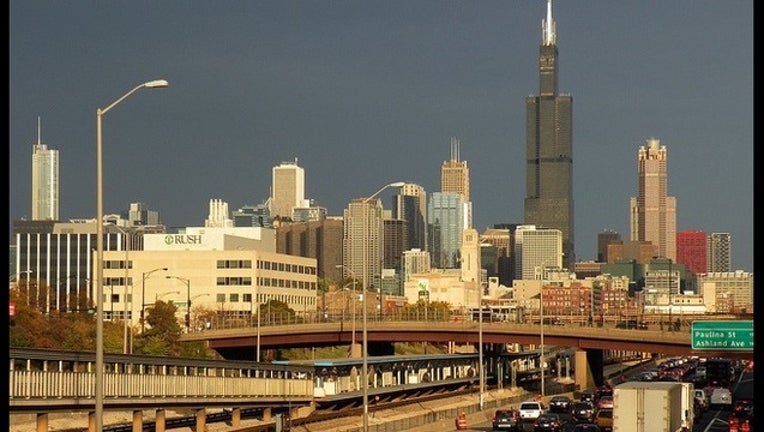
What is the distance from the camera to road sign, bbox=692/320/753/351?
7181 cm

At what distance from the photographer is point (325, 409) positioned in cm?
8900

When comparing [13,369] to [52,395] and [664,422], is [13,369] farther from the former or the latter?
[664,422]

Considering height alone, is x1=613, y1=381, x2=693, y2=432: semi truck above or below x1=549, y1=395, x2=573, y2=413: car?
above

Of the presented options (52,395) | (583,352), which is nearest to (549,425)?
Answer: (52,395)

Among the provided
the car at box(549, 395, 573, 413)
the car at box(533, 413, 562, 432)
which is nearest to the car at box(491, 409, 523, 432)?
the car at box(533, 413, 562, 432)

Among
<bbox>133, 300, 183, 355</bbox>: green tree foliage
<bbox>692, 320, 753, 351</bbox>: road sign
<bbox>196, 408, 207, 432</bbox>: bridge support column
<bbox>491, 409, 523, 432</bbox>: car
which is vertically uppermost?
<bbox>692, 320, 753, 351</bbox>: road sign

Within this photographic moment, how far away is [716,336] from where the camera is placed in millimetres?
72562

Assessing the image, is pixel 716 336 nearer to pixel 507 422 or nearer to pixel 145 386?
pixel 507 422

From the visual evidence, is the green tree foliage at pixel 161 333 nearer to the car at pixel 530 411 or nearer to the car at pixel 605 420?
the car at pixel 530 411

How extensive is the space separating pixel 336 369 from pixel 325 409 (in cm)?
253

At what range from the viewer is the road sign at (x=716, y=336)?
71.8 meters

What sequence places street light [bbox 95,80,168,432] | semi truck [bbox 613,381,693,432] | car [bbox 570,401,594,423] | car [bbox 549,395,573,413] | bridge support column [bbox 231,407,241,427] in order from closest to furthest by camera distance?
street light [bbox 95,80,168,432], semi truck [bbox 613,381,693,432], bridge support column [bbox 231,407,241,427], car [bbox 570,401,594,423], car [bbox 549,395,573,413]

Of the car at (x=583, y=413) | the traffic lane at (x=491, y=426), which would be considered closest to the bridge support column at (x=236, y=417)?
the traffic lane at (x=491, y=426)

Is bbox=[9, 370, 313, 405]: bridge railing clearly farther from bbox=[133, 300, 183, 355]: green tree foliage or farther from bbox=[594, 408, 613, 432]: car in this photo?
bbox=[133, 300, 183, 355]: green tree foliage
